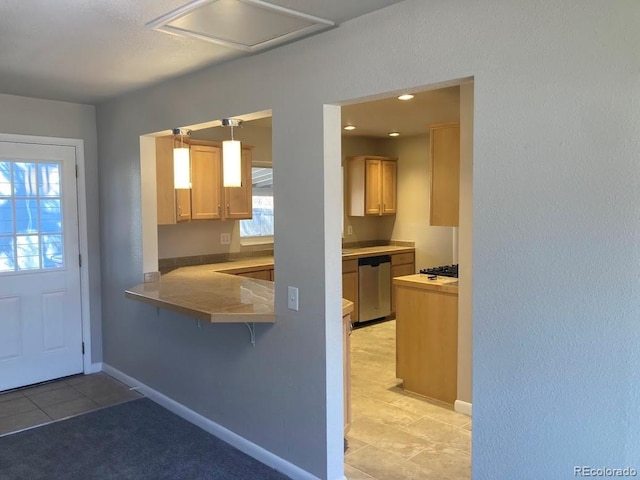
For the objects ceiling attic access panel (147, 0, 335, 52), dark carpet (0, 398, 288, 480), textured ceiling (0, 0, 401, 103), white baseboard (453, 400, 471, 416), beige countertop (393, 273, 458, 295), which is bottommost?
dark carpet (0, 398, 288, 480)

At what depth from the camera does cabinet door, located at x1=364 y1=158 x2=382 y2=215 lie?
6949mm

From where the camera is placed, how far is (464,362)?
380 centimetres

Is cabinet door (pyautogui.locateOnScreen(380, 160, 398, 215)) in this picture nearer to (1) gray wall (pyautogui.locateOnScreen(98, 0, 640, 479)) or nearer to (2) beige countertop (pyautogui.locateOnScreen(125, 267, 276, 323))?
(2) beige countertop (pyautogui.locateOnScreen(125, 267, 276, 323))

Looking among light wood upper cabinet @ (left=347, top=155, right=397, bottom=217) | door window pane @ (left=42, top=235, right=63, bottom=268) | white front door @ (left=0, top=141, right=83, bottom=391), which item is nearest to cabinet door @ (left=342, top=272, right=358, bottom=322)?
light wood upper cabinet @ (left=347, top=155, right=397, bottom=217)

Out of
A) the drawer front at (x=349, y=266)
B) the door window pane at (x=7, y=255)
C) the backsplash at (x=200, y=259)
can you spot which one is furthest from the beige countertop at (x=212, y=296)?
the drawer front at (x=349, y=266)

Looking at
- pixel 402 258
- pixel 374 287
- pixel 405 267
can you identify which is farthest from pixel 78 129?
pixel 405 267

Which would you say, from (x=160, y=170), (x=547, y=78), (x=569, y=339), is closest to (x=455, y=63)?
(x=547, y=78)

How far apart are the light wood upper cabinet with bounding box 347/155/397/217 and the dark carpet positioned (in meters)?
3.93

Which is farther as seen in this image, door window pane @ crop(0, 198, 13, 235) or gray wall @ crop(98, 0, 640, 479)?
door window pane @ crop(0, 198, 13, 235)

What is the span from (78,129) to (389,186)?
13.2 feet

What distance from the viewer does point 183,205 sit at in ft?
15.3

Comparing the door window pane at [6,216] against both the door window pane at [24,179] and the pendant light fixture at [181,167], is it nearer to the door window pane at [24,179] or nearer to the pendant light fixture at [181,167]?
the door window pane at [24,179]

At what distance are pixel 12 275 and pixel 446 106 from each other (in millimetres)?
3954

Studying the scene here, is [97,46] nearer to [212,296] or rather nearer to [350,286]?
[212,296]
